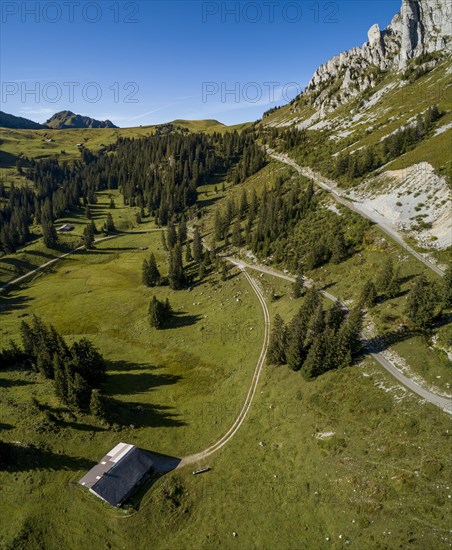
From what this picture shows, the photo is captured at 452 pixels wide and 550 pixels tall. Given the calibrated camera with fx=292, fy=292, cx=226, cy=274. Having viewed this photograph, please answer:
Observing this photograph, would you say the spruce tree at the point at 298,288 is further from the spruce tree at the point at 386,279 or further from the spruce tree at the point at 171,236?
the spruce tree at the point at 171,236

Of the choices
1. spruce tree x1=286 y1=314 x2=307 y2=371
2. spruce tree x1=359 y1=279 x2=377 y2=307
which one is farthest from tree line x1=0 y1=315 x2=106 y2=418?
spruce tree x1=359 y1=279 x2=377 y2=307

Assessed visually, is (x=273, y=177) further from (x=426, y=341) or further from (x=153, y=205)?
(x=426, y=341)

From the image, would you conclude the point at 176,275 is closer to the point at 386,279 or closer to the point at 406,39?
the point at 386,279

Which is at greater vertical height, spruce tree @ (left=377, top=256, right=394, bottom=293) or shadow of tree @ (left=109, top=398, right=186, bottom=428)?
spruce tree @ (left=377, top=256, right=394, bottom=293)

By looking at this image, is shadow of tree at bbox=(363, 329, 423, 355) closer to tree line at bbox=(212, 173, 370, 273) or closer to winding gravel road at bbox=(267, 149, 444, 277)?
winding gravel road at bbox=(267, 149, 444, 277)

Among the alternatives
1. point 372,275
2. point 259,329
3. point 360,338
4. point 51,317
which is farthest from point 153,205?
point 360,338

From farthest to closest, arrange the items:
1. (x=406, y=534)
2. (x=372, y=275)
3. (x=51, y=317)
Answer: (x=51, y=317) < (x=372, y=275) < (x=406, y=534)
